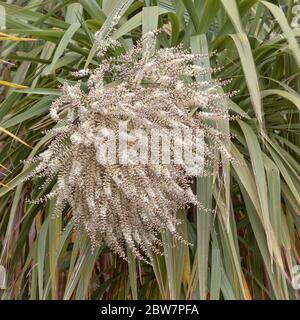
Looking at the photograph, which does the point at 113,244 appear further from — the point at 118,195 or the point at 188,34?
the point at 188,34

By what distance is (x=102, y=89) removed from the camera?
1.41m

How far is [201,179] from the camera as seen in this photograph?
1544 mm

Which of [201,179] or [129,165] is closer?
[129,165]

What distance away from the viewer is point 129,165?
4.48 feet

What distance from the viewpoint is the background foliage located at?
4.96ft

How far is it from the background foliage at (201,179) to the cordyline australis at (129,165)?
0.25 feet

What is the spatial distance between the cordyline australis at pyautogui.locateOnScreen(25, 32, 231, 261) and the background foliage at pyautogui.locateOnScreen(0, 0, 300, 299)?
0.07 meters

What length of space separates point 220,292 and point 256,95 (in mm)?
485

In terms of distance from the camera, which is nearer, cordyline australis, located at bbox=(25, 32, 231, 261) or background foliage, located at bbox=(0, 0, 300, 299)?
cordyline australis, located at bbox=(25, 32, 231, 261)

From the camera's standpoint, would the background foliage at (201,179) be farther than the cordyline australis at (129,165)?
Yes

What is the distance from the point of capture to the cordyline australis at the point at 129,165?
4.51ft

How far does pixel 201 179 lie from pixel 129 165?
0.24 meters
